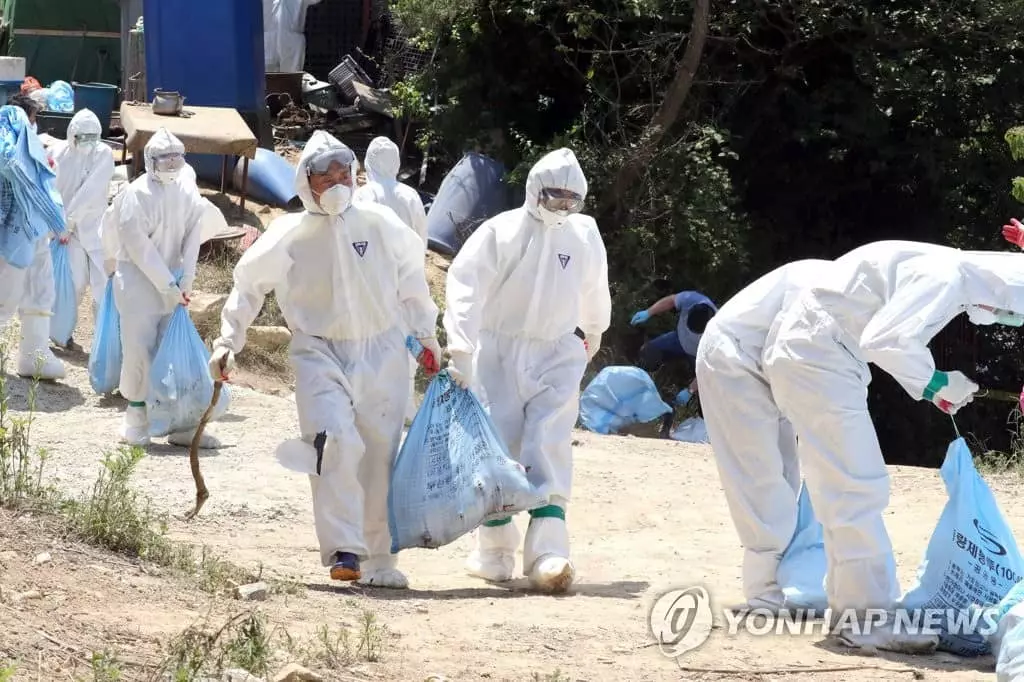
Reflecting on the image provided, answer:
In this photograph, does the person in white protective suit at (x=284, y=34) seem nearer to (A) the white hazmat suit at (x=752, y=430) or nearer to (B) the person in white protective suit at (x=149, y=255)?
(B) the person in white protective suit at (x=149, y=255)

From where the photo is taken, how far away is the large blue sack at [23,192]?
9969 millimetres

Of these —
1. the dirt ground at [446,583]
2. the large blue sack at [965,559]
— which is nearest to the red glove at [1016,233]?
the large blue sack at [965,559]

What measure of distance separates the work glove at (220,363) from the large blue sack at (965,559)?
8.70 feet

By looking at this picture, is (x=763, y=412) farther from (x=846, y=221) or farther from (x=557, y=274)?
(x=846, y=221)

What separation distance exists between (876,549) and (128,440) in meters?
5.26

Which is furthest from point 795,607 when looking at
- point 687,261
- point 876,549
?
point 687,261

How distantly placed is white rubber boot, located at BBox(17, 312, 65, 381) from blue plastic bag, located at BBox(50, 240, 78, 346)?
2.23 ft

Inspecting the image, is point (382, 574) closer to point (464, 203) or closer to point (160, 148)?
point (160, 148)

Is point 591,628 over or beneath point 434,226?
over

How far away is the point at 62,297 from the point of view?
11.6 m

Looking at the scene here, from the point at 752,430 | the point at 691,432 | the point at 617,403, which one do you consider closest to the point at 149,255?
the point at 617,403

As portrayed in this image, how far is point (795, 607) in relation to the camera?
18.5ft

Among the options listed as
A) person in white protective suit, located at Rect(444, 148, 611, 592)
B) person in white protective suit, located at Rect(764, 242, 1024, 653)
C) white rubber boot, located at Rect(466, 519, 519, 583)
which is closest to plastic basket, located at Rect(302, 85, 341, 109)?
person in white protective suit, located at Rect(444, 148, 611, 592)

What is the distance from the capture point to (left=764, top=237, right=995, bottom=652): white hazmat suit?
5.10 m
